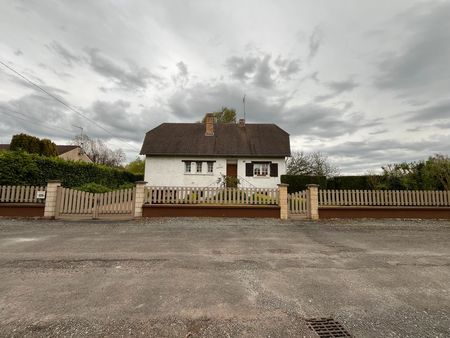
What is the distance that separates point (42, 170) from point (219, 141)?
13394mm

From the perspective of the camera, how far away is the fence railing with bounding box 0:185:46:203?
9109mm

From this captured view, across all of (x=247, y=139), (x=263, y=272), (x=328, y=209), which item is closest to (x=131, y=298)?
(x=263, y=272)

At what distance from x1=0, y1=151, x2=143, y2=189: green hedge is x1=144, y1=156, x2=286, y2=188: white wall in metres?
4.19

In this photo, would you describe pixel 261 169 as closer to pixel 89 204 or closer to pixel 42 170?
pixel 89 204

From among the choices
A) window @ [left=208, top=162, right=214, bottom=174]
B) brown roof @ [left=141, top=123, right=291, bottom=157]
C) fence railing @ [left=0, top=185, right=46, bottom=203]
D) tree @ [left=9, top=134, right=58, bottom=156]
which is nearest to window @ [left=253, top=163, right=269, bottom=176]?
brown roof @ [left=141, top=123, right=291, bottom=157]

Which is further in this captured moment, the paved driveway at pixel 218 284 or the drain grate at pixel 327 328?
the paved driveway at pixel 218 284

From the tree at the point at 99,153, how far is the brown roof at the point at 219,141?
29394 millimetres

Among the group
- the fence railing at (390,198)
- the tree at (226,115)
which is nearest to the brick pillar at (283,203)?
the fence railing at (390,198)

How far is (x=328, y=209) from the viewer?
32.4 ft

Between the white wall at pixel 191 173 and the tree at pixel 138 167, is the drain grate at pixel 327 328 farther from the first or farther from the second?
the tree at pixel 138 167

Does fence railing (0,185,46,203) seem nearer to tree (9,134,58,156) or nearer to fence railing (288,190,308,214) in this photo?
tree (9,134,58,156)

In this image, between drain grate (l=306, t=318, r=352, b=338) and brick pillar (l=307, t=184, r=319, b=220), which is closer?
drain grate (l=306, t=318, r=352, b=338)

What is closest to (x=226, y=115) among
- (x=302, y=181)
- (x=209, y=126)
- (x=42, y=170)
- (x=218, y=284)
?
(x=209, y=126)

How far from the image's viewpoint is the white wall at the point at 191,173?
19.2 meters
